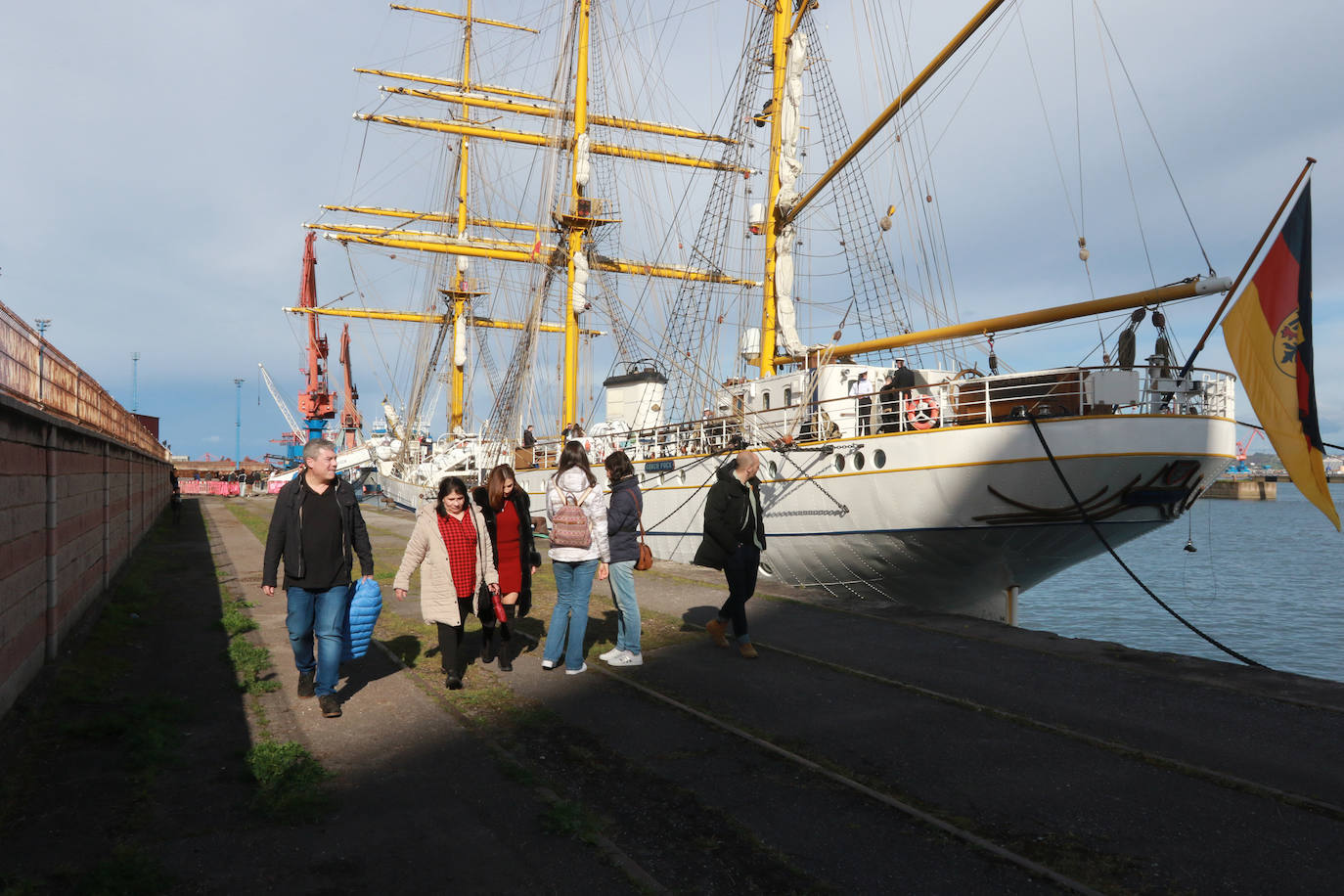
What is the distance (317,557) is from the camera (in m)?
5.62

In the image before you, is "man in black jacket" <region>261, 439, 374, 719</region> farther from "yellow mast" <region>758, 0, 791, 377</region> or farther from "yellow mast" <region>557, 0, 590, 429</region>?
"yellow mast" <region>557, 0, 590, 429</region>

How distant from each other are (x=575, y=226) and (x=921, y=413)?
1799 cm

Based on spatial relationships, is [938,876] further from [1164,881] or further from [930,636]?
[930,636]

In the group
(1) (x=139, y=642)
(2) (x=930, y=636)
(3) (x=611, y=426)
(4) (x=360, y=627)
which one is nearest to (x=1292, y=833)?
(2) (x=930, y=636)

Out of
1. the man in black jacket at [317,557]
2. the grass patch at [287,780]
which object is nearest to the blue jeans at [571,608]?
the man in black jacket at [317,557]

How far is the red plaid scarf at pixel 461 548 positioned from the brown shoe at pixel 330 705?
45.8 inches

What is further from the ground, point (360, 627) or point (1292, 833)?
point (360, 627)

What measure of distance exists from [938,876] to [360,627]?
4778mm

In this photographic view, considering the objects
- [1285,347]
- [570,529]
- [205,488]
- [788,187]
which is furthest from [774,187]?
→ [205,488]

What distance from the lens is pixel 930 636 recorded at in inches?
316

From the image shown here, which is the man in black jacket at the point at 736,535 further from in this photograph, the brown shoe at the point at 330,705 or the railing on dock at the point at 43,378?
the railing on dock at the point at 43,378

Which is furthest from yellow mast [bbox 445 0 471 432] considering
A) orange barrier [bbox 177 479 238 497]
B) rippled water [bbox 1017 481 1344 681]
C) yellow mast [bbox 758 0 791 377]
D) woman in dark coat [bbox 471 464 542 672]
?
woman in dark coat [bbox 471 464 542 672]

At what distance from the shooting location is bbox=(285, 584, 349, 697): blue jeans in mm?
5609

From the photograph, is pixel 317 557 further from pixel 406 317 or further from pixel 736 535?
pixel 406 317
